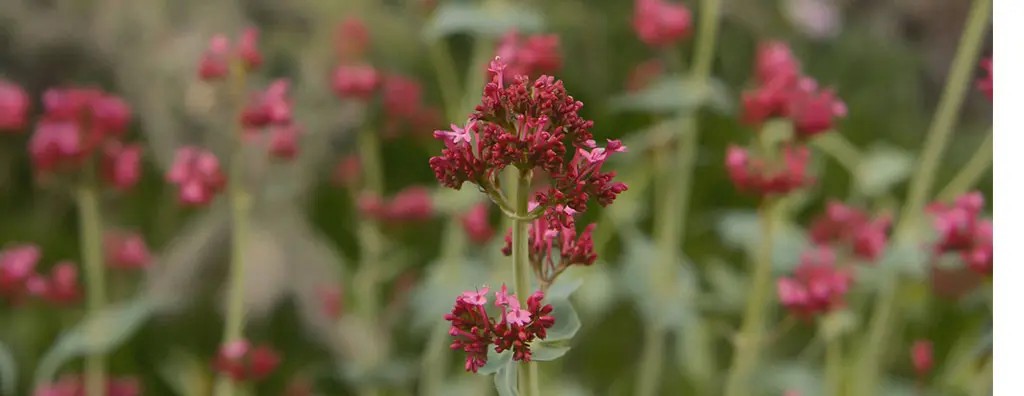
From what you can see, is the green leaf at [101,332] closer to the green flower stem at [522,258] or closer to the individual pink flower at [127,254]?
the individual pink flower at [127,254]

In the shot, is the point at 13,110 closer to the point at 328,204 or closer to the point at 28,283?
the point at 28,283

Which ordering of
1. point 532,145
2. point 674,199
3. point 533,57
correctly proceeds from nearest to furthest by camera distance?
point 532,145 → point 533,57 → point 674,199

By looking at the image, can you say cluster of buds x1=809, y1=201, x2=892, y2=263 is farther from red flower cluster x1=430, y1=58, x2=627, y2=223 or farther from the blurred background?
red flower cluster x1=430, y1=58, x2=627, y2=223

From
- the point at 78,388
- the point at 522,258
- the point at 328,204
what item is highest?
the point at 522,258

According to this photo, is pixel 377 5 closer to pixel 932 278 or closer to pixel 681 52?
pixel 681 52

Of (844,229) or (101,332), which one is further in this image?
(844,229)

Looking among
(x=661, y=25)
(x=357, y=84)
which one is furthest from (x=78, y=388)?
(x=661, y=25)
